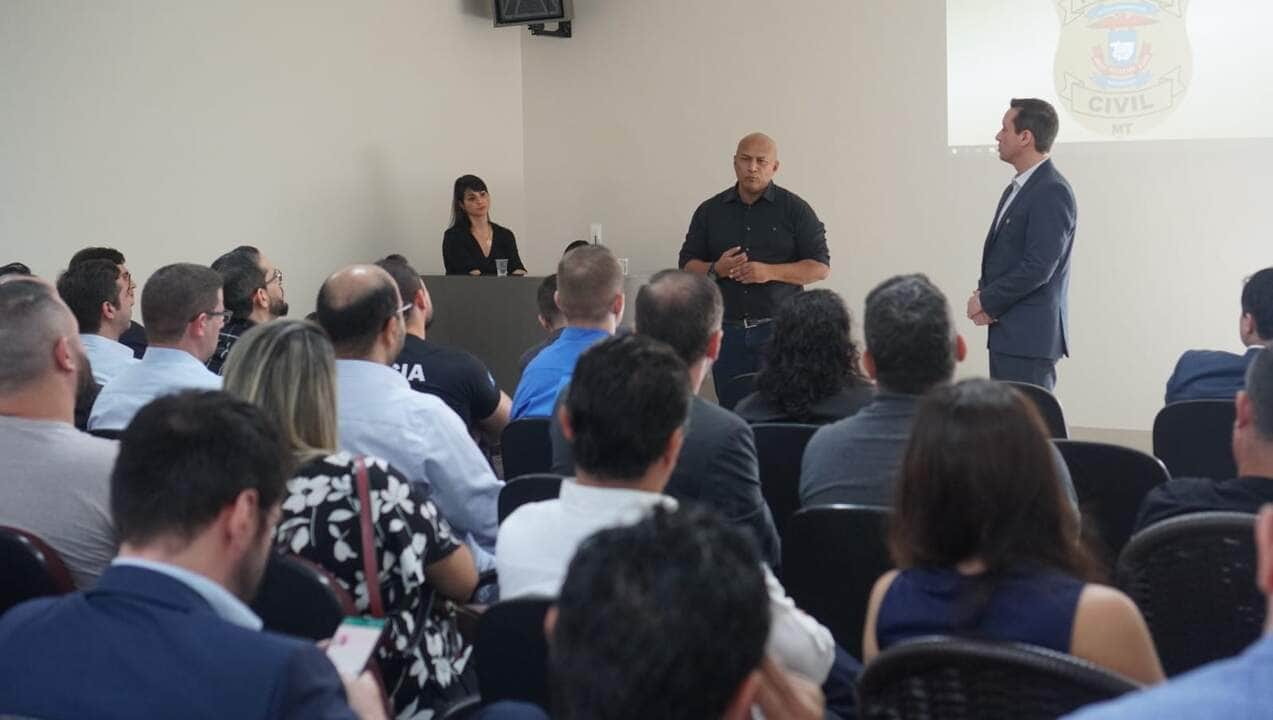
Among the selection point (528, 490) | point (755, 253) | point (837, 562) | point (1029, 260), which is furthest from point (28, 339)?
point (755, 253)

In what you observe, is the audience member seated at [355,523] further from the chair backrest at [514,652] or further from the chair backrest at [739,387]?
the chair backrest at [739,387]

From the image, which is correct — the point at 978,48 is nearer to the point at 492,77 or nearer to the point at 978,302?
the point at 978,302

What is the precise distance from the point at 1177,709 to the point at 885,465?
1656 mm

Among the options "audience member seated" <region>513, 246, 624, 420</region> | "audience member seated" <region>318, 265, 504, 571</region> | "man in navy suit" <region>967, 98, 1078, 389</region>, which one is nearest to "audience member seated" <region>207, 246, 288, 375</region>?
"audience member seated" <region>513, 246, 624, 420</region>

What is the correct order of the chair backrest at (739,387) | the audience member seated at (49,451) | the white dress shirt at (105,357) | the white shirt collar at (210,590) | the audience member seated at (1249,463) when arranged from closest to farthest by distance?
1. the white shirt collar at (210,590)
2. the audience member seated at (1249,463)
3. the audience member seated at (49,451)
4. the white dress shirt at (105,357)
5. the chair backrest at (739,387)

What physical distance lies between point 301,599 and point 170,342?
1819mm

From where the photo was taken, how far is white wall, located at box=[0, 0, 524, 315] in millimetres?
5699

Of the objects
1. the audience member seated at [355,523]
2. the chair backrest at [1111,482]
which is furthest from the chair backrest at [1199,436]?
the audience member seated at [355,523]

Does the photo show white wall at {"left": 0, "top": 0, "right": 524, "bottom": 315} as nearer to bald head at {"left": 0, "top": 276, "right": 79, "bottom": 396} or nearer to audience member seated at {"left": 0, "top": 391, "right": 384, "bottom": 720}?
bald head at {"left": 0, "top": 276, "right": 79, "bottom": 396}

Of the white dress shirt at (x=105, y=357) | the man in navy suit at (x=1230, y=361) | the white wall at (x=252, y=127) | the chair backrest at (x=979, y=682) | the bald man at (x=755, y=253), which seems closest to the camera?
the chair backrest at (x=979, y=682)

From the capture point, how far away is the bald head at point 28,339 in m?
2.28

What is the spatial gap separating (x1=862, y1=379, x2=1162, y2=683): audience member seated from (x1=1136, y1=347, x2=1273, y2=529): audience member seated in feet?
1.37

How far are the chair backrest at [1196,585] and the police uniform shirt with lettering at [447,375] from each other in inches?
87.4

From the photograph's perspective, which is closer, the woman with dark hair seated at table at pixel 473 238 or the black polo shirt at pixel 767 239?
the black polo shirt at pixel 767 239
